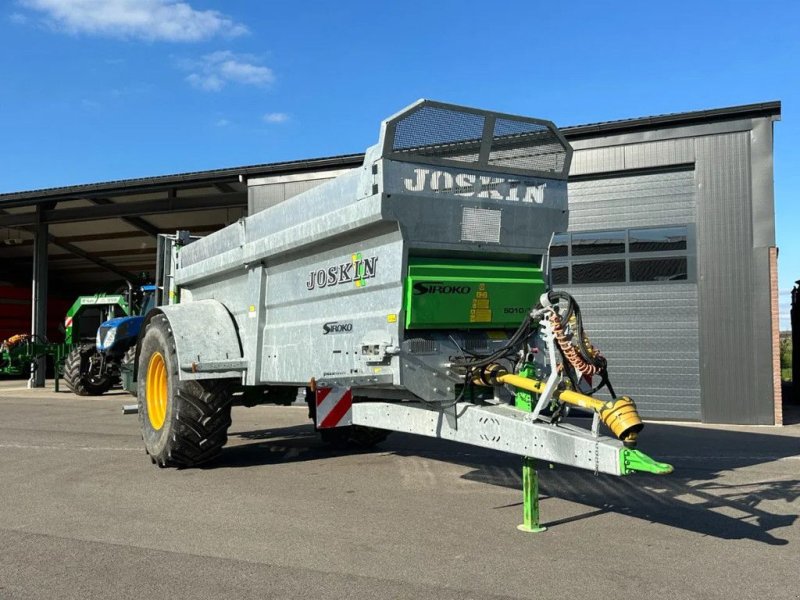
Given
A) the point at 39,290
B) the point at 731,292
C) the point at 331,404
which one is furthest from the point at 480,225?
the point at 39,290

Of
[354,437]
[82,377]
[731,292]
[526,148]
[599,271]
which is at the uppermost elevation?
[526,148]

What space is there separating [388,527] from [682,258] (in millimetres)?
8822

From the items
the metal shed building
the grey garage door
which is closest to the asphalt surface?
the metal shed building

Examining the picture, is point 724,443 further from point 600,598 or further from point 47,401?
point 47,401

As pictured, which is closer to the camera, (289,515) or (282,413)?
(289,515)

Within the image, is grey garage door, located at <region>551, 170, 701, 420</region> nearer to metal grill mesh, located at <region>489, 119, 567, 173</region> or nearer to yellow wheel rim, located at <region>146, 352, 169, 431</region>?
metal grill mesh, located at <region>489, 119, 567, 173</region>

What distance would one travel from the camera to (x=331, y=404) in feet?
18.0

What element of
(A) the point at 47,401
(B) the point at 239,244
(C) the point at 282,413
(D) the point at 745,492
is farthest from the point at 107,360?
(D) the point at 745,492

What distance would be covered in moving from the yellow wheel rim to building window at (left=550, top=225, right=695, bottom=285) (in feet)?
23.7

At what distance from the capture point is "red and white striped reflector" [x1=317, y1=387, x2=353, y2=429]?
547 cm

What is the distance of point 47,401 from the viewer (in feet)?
54.9

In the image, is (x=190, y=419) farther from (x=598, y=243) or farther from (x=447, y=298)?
(x=598, y=243)

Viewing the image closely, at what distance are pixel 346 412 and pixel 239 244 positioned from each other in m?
2.56

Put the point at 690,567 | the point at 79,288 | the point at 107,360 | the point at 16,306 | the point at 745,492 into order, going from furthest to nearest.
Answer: the point at 79,288, the point at 16,306, the point at 107,360, the point at 745,492, the point at 690,567
